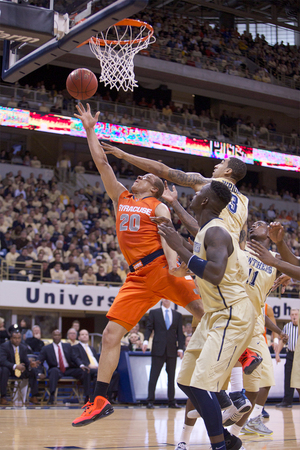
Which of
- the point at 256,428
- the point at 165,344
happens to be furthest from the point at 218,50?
the point at 256,428

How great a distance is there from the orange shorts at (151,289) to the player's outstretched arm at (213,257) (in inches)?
43.1

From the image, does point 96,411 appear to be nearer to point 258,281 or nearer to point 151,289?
point 151,289

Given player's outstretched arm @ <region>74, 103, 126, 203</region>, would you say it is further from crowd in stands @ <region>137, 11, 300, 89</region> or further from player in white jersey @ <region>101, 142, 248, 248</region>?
crowd in stands @ <region>137, 11, 300, 89</region>

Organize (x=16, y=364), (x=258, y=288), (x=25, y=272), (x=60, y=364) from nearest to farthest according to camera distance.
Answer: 1. (x=258, y=288)
2. (x=16, y=364)
3. (x=60, y=364)
4. (x=25, y=272)

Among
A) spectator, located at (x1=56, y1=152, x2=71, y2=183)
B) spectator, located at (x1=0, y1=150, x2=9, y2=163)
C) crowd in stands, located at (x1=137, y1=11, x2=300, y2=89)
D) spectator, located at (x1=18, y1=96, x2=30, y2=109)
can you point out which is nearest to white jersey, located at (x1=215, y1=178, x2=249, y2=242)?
spectator, located at (x1=18, y1=96, x2=30, y2=109)

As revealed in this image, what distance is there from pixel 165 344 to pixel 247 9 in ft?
79.5

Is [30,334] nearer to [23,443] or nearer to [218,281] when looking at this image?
[23,443]

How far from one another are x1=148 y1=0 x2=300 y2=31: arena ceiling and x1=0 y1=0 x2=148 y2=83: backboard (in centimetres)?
2275

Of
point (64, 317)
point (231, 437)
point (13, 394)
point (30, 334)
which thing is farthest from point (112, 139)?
point (231, 437)

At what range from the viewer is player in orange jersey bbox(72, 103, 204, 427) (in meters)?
4.89

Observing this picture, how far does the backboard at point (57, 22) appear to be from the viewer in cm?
632

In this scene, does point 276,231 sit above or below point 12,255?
above

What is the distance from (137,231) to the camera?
5.25 m

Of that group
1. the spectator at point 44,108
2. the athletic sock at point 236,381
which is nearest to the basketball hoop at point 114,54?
the athletic sock at point 236,381
